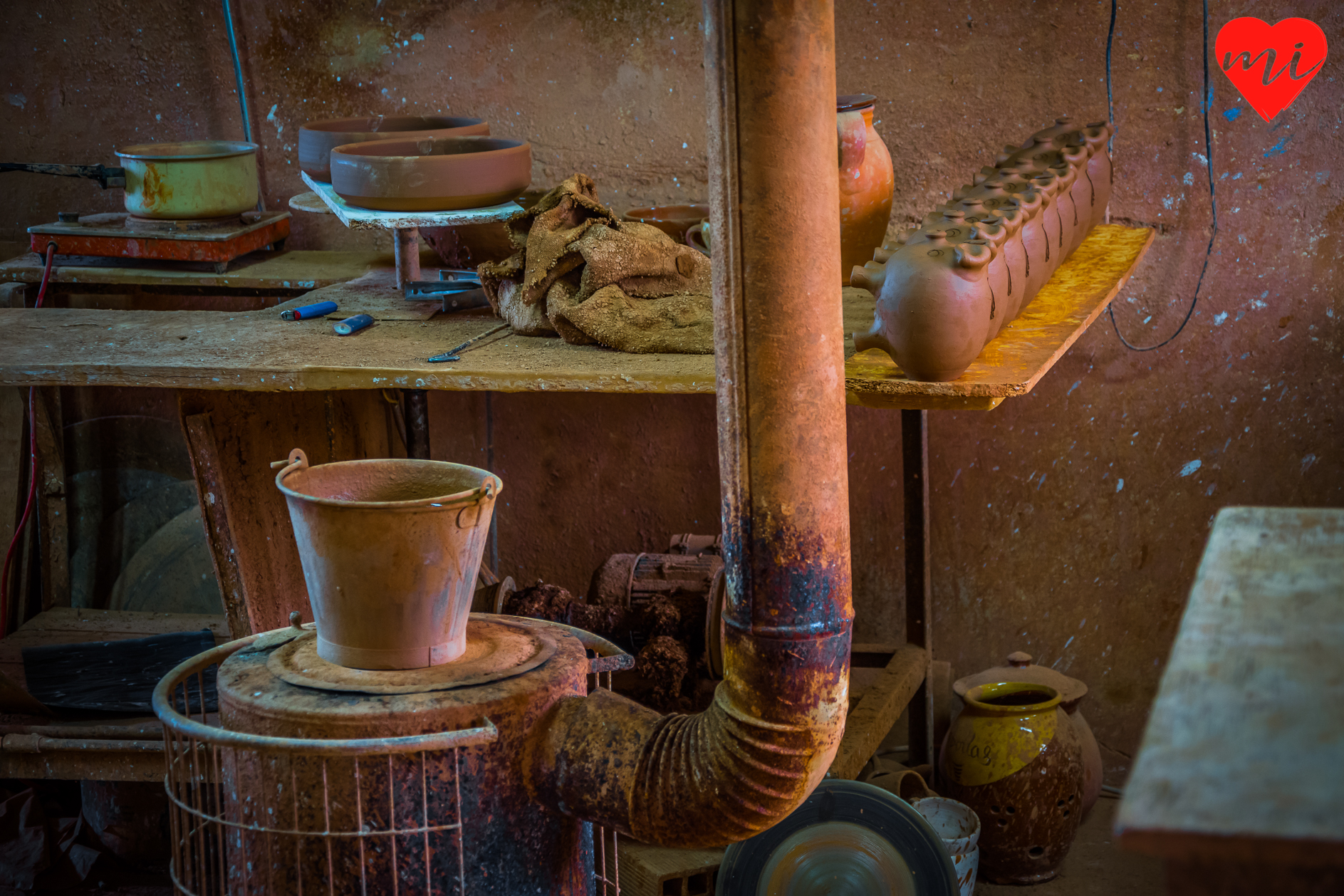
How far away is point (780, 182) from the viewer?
5.86 ft

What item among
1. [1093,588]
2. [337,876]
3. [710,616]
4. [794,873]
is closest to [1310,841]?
[337,876]

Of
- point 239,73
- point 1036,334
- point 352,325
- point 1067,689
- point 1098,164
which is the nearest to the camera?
point 1036,334

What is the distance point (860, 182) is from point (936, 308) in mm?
853

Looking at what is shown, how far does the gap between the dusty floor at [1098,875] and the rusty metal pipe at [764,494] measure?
148 centimetres

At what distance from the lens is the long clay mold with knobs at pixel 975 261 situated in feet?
6.95

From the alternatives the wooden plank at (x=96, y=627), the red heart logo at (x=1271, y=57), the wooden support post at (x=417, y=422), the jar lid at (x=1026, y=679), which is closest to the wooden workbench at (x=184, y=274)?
the wooden support post at (x=417, y=422)

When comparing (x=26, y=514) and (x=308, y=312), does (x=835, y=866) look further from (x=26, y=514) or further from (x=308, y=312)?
(x=26, y=514)

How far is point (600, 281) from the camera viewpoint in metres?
2.72

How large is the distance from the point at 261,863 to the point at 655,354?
4.11 ft

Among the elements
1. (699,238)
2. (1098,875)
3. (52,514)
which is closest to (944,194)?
(699,238)

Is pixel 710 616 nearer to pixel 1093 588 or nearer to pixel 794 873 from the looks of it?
pixel 794 873

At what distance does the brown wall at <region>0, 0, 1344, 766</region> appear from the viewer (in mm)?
3395

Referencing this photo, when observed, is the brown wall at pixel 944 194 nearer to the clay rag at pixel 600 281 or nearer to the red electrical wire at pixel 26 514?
the red electrical wire at pixel 26 514

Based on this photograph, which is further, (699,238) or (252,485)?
(699,238)
